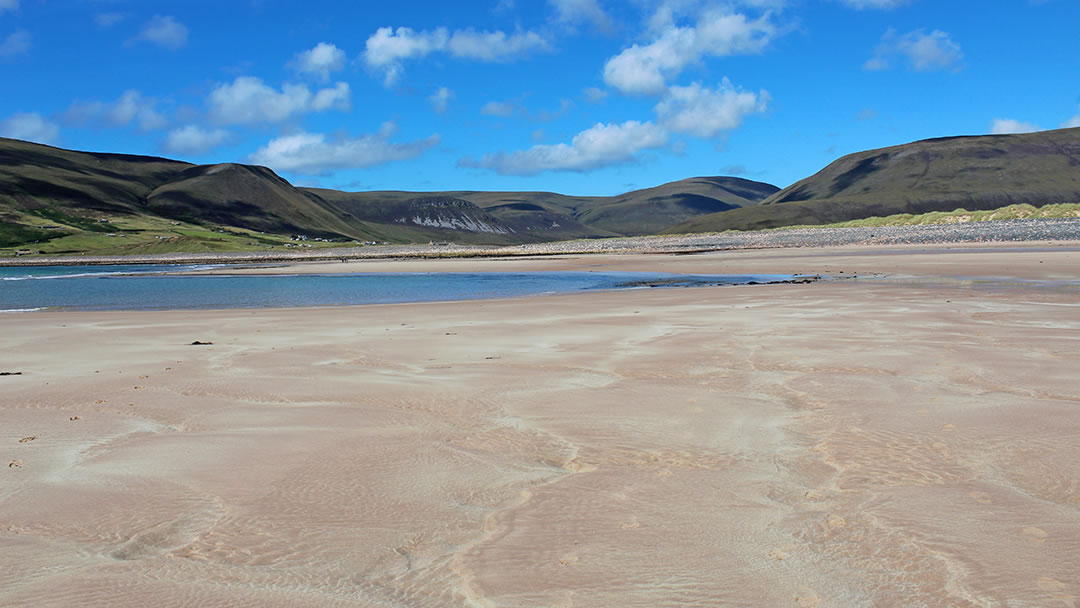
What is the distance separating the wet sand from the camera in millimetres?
3686

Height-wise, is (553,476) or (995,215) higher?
(995,215)

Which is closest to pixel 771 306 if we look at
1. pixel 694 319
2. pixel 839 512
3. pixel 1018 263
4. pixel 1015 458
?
pixel 694 319

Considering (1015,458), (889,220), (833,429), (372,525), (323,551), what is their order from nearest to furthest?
1. (323,551)
2. (372,525)
3. (1015,458)
4. (833,429)
5. (889,220)

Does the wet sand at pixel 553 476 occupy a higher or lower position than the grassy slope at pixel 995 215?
lower

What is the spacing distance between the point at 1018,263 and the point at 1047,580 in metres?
37.2

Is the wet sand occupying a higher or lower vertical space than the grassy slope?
lower

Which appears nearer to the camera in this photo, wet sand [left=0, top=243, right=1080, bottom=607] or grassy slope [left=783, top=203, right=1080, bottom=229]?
wet sand [left=0, top=243, right=1080, bottom=607]

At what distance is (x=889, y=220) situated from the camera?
93.4m

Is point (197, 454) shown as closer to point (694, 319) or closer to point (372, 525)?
point (372, 525)

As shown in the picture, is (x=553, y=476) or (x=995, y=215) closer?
(x=553, y=476)

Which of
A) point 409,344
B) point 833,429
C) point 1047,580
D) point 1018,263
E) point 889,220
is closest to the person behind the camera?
point 1047,580

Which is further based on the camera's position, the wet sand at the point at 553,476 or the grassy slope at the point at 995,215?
the grassy slope at the point at 995,215

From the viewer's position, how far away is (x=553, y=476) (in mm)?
5359

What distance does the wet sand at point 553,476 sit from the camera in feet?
12.1
